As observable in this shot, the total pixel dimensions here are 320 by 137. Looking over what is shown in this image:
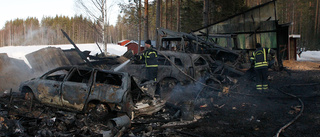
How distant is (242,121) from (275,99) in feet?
9.01

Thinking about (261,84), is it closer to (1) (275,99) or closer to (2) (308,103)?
(1) (275,99)

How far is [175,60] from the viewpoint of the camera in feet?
26.8

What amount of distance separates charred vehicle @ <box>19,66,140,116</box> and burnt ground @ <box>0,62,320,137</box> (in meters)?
0.26

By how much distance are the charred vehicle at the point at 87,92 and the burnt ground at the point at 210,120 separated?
26 centimetres

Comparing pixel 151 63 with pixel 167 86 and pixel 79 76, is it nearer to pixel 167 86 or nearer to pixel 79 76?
pixel 167 86

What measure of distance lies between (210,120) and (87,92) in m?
3.00

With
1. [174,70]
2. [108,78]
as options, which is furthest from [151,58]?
[108,78]

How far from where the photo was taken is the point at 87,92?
548 centimetres

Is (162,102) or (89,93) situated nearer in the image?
(89,93)

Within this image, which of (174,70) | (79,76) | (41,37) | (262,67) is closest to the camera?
(79,76)

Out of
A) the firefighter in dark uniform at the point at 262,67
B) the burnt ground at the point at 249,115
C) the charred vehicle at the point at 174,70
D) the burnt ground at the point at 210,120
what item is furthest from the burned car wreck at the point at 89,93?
the firefighter in dark uniform at the point at 262,67

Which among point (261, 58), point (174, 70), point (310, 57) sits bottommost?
point (174, 70)

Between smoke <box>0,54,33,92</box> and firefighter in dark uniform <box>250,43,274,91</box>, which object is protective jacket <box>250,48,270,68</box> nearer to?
firefighter in dark uniform <box>250,43,274,91</box>

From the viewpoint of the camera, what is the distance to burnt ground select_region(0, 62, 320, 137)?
475cm
